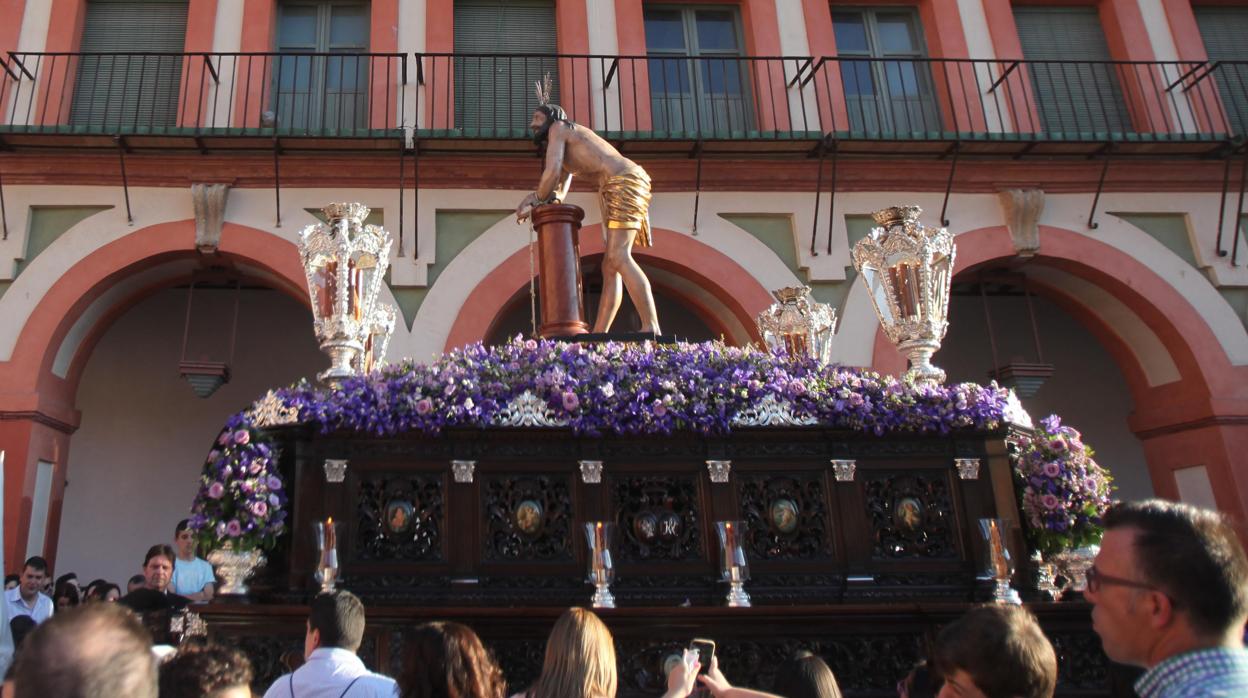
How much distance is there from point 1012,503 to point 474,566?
2.58m

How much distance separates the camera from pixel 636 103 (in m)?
10.3

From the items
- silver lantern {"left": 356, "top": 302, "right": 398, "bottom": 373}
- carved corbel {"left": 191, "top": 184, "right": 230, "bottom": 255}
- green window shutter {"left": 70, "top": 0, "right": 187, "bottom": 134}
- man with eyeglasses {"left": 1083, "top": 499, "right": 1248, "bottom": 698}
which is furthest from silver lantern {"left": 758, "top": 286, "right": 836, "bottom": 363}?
green window shutter {"left": 70, "top": 0, "right": 187, "bottom": 134}

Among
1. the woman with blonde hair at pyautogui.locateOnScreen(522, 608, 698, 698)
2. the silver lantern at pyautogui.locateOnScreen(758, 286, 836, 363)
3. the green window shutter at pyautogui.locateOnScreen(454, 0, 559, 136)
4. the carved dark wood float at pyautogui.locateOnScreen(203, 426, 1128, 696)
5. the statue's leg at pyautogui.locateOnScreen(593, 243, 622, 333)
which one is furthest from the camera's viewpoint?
the green window shutter at pyautogui.locateOnScreen(454, 0, 559, 136)

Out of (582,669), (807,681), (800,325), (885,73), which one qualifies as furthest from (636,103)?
(582,669)

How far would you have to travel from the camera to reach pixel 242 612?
3.74 m

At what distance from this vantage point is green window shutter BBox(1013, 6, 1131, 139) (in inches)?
454

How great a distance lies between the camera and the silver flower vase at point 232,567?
3965 millimetres

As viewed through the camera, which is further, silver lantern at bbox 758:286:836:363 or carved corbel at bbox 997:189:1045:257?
carved corbel at bbox 997:189:1045:257

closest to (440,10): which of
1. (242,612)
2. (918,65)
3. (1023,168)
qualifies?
(918,65)

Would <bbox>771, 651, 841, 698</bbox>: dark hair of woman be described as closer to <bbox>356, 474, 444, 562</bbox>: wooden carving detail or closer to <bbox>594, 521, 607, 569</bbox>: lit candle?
<bbox>594, 521, 607, 569</bbox>: lit candle

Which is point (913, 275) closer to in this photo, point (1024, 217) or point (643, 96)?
point (1024, 217)

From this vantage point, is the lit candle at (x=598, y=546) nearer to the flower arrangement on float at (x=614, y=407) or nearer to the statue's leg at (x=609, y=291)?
the flower arrangement on float at (x=614, y=407)

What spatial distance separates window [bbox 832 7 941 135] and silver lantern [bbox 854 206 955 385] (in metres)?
5.84

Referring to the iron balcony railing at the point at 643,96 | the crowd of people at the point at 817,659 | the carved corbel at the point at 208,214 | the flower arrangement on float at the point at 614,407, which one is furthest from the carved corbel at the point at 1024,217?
the carved corbel at the point at 208,214
